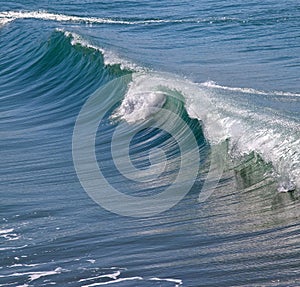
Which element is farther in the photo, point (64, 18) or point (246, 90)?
point (64, 18)

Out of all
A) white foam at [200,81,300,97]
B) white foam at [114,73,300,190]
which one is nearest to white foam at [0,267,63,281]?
white foam at [114,73,300,190]

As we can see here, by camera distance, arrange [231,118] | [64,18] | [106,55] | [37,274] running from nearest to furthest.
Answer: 1. [37,274]
2. [231,118]
3. [106,55]
4. [64,18]

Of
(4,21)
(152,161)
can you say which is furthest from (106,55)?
(4,21)

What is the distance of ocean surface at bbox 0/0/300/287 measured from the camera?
29.6ft

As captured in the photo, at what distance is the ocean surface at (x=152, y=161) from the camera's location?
9016 millimetres

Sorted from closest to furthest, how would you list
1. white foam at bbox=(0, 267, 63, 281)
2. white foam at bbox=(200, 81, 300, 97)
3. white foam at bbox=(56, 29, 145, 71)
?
1. white foam at bbox=(0, 267, 63, 281)
2. white foam at bbox=(200, 81, 300, 97)
3. white foam at bbox=(56, 29, 145, 71)

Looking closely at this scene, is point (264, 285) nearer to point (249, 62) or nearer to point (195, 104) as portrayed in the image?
point (195, 104)

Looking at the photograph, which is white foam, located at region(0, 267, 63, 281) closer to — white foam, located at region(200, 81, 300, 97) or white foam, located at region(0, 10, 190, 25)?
white foam, located at region(200, 81, 300, 97)

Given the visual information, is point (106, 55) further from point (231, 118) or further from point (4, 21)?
point (4, 21)

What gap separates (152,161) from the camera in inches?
548

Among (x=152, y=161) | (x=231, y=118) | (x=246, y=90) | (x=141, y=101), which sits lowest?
(x=152, y=161)

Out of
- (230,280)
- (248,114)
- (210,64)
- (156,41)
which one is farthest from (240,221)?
(156,41)

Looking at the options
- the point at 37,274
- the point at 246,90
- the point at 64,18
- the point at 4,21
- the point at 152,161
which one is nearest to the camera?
the point at 37,274

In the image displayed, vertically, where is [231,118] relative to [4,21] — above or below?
below
